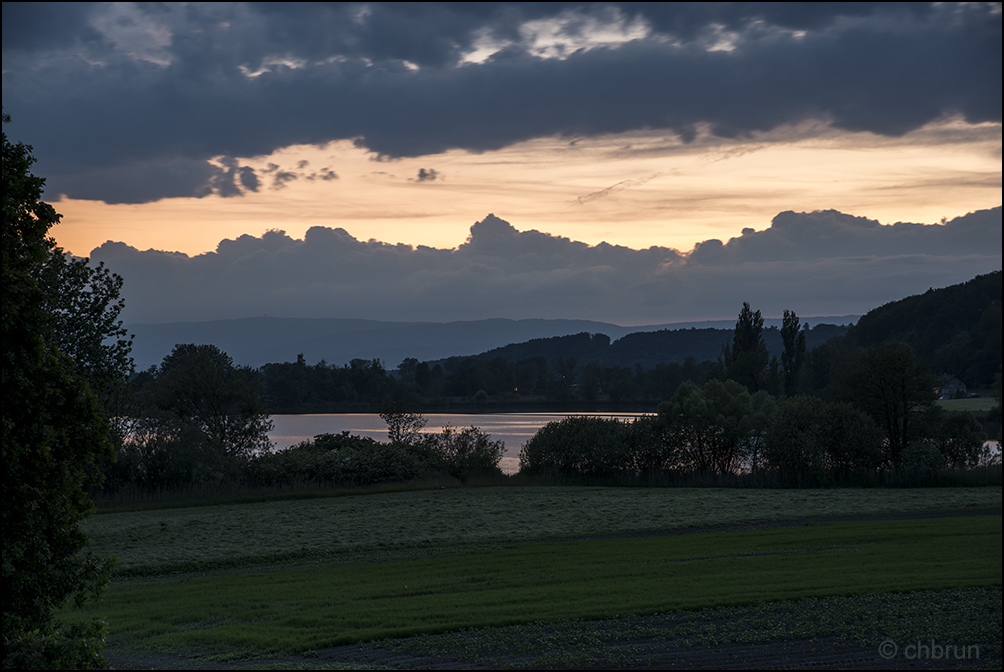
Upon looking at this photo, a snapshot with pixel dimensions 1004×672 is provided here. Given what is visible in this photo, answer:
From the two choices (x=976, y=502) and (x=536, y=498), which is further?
(x=536, y=498)

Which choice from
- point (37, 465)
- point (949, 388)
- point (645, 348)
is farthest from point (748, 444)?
point (645, 348)

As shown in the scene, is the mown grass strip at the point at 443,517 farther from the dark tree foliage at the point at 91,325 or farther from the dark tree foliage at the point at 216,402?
the dark tree foliage at the point at 216,402

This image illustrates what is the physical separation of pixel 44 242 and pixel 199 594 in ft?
28.9

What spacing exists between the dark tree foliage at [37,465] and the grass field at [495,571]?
10.1 feet

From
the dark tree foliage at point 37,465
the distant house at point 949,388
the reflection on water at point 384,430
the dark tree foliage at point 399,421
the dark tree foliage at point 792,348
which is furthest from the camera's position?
the dark tree foliage at point 792,348

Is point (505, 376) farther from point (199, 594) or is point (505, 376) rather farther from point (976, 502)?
point (199, 594)

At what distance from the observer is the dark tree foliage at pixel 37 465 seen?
20.9ft

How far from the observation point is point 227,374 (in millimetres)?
45906

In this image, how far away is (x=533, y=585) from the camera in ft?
43.5

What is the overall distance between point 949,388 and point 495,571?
2989 cm

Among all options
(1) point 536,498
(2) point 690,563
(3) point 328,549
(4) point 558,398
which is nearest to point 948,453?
(1) point 536,498

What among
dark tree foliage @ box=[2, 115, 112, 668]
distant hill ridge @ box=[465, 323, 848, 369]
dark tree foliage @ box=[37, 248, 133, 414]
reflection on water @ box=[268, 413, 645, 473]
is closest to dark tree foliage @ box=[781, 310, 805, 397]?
reflection on water @ box=[268, 413, 645, 473]

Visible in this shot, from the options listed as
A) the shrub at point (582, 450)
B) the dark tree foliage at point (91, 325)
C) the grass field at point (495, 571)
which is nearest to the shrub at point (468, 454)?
the shrub at point (582, 450)

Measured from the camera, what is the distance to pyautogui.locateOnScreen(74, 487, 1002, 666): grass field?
1011cm
